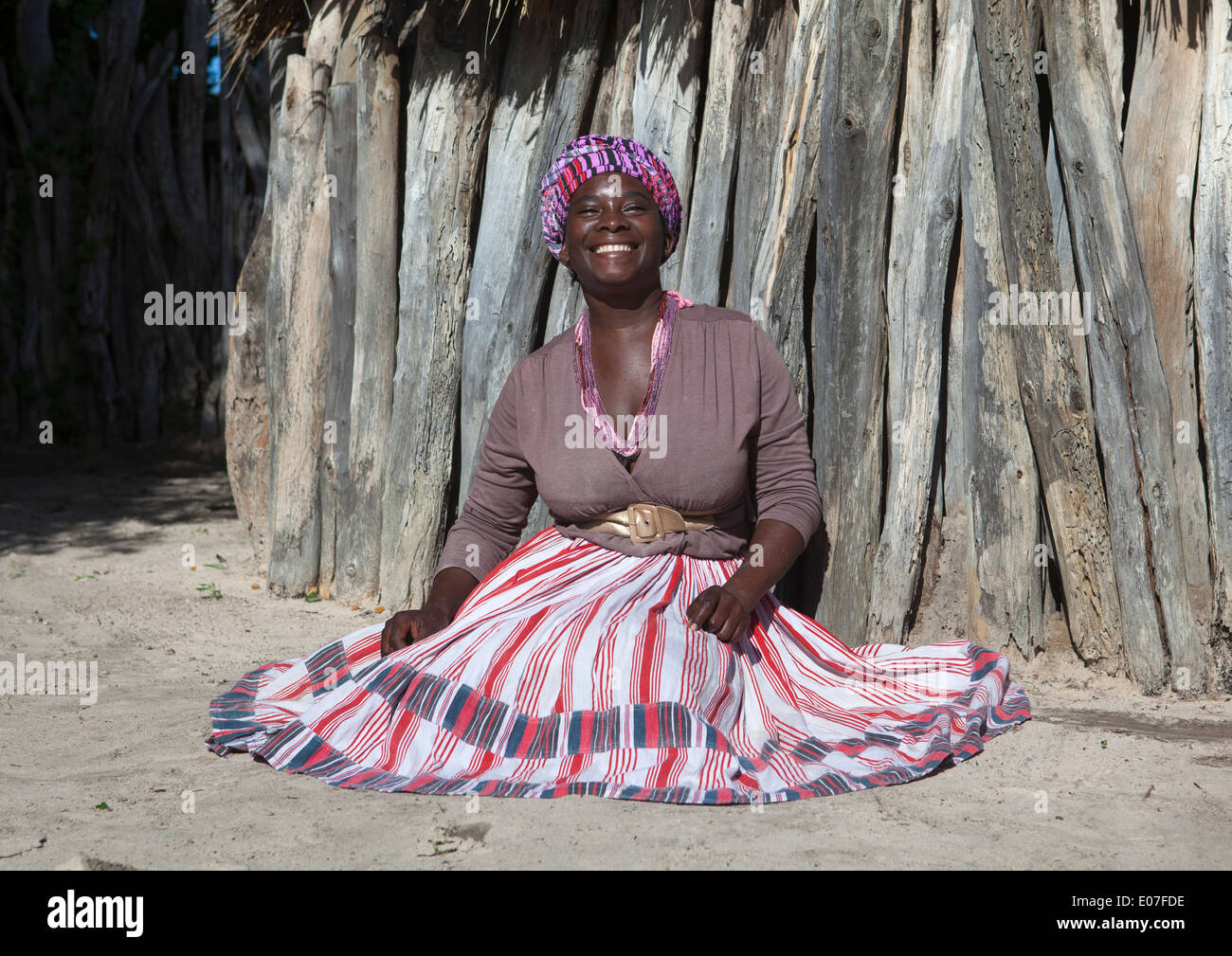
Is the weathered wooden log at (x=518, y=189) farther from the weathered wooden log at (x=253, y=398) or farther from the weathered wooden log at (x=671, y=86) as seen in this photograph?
the weathered wooden log at (x=253, y=398)

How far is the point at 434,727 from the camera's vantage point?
273 cm

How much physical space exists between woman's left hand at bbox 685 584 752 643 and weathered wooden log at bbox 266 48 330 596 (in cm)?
238

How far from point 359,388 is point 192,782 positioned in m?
2.07

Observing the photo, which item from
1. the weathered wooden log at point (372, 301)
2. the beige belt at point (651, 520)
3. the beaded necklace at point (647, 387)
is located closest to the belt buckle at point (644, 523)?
the beige belt at point (651, 520)

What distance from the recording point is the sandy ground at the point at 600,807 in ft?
7.43

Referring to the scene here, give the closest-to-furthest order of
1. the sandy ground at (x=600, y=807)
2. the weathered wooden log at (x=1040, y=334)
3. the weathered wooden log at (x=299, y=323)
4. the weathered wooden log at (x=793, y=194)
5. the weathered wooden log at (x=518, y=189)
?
1. the sandy ground at (x=600, y=807)
2. the weathered wooden log at (x=1040, y=334)
3. the weathered wooden log at (x=793, y=194)
4. the weathered wooden log at (x=518, y=189)
5. the weathered wooden log at (x=299, y=323)

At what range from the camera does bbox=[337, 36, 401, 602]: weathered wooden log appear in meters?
4.41

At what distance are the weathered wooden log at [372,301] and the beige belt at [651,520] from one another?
1.61 m

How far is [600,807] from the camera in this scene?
8.18 ft

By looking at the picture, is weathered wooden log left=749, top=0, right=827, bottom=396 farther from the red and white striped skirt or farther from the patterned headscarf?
the red and white striped skirt

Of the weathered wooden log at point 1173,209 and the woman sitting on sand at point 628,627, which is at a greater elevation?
the weathered wooden log at point 1173,209

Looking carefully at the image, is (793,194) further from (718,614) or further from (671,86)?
Result: (718,614)

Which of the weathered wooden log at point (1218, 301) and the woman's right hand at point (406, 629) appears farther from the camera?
the weathered wooden log at point (1218, 301)

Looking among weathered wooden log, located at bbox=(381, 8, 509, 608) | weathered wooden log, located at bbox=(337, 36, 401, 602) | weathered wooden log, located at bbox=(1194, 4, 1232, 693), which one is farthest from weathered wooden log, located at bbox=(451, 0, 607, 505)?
weathered wooden log, located at bbox=(1194, 4, 1232, 693)
